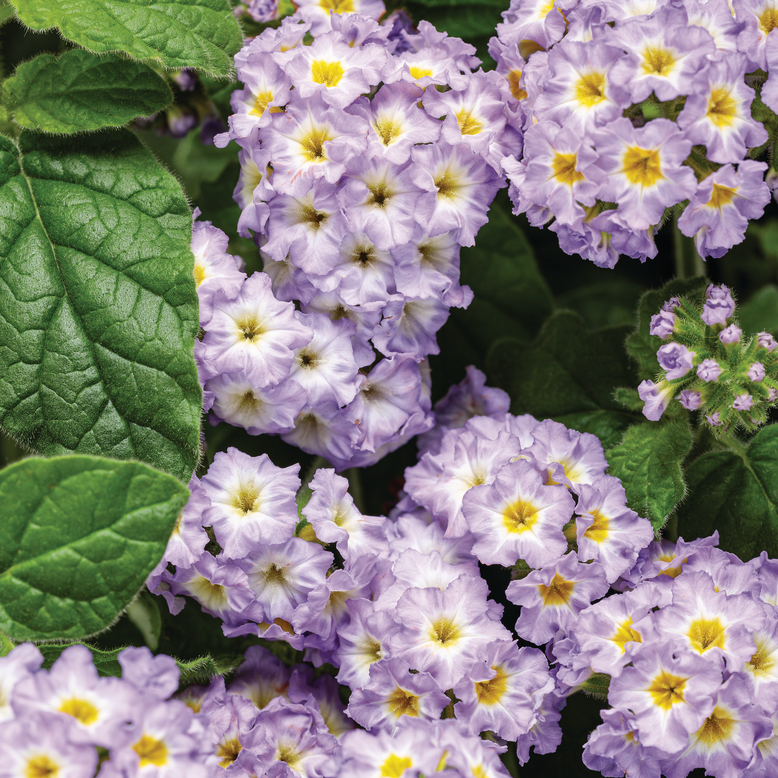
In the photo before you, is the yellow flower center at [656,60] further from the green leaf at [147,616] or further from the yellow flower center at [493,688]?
the green leaf at [147,616]

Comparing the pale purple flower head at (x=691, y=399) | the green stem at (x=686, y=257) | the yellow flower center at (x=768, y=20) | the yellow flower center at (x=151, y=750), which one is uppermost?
the yellow flower center at (x=768, y=20)

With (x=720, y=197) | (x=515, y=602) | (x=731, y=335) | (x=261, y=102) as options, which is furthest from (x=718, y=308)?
(x=261, y=102)

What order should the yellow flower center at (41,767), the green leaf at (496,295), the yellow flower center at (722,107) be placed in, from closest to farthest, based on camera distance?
the yellow flower center at (41,767), the yellow flower center at (722,107), the green leaf at (496,295)

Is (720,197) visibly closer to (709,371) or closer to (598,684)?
(709,371)

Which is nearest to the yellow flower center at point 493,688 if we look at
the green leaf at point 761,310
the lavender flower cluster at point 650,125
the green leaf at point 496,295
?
the lavender flower cluster at point 650,125

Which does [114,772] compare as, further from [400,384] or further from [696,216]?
[696,216]

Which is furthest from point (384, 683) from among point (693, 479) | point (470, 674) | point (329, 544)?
point (693, 479)
